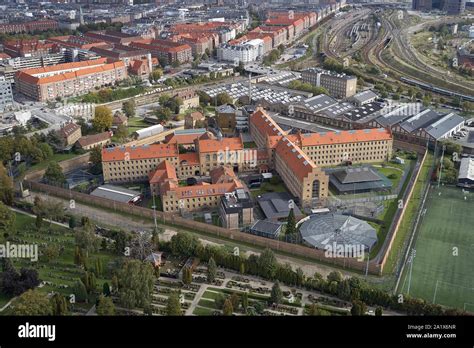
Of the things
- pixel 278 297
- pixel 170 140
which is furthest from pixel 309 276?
pixel 170 140

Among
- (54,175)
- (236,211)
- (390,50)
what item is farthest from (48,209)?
(390,50)

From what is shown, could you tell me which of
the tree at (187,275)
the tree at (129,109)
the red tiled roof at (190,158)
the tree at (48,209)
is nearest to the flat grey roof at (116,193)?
the tree at (48,209)

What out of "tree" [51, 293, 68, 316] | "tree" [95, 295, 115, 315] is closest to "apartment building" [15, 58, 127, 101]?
"tree" [51, 293, 68, 316]

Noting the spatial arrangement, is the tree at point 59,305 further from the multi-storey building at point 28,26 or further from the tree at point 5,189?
the multi-storey building at point 28,26

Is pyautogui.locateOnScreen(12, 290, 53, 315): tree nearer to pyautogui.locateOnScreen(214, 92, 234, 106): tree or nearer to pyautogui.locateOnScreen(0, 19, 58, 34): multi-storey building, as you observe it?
pyautogui.locateOnScreen(214, 92, 234, 106): tree

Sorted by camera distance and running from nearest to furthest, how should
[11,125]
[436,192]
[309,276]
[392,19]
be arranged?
1. [309,276]
2. [436,192]
3. [11,125]
4. [392,19]
